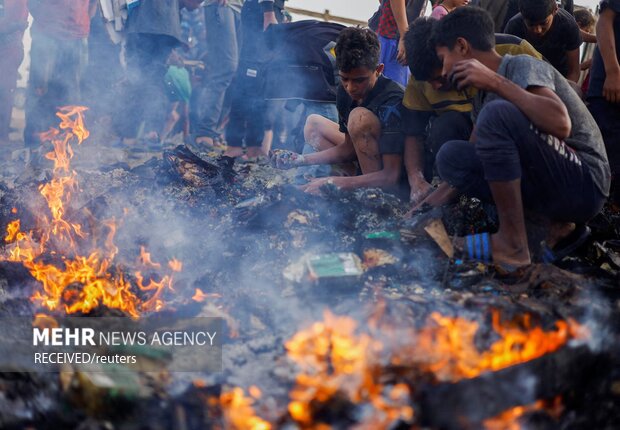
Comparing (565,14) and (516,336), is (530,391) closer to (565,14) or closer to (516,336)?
(516,336)

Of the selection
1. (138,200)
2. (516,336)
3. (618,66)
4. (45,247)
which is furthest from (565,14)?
(45,247)

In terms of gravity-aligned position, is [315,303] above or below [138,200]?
below

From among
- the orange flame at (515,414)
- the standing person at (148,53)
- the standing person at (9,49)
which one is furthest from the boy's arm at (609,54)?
the standing person at (9,49)

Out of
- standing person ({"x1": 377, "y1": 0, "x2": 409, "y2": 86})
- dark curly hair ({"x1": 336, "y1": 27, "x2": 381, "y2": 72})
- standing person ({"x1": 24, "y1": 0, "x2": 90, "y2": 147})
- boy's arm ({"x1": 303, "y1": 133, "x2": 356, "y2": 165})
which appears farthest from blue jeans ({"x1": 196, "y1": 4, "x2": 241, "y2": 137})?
dark curly hair ({"x1": 336, "y1": 27, "x2": 381, "y2": 72})

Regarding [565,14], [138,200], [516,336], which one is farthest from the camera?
[565,14]

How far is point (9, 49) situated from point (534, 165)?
6.47 metres

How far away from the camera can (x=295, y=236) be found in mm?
3527

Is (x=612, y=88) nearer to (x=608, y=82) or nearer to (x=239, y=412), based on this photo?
(x=608, y=82)

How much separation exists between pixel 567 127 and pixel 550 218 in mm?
630

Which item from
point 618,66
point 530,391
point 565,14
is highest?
point 565,14

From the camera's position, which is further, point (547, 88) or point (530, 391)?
point (547, 88)

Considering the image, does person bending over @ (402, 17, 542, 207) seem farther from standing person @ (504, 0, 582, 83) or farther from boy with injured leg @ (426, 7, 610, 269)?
standing person @ (504, 0, 582, 83)

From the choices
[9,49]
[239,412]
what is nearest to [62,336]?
[239,412]

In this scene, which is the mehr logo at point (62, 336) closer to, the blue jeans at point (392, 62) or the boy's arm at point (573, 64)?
the blue jeans at point (392, 62)
